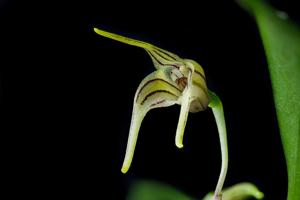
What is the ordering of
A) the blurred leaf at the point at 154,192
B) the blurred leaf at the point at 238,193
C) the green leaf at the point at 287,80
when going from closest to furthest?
the green leaf at the point at 287,80
the blurred leaf at the point at 238,193
the blurred leaf at the point at 154,192

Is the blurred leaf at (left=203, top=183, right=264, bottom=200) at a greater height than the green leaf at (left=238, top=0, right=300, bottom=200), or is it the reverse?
the green leaf at (left=238, top=0, right=300, bottom=200)

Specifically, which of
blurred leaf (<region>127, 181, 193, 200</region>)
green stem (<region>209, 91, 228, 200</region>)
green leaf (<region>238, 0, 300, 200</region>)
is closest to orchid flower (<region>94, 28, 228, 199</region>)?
green stem (<region>209, 91, 228, 200</region>)

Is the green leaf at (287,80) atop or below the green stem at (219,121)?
atop

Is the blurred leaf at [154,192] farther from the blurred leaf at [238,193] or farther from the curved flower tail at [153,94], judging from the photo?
the curved flower tail at [153,94]

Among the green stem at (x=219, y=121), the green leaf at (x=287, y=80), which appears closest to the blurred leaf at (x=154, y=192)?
the green stem at (x=219, y=121)

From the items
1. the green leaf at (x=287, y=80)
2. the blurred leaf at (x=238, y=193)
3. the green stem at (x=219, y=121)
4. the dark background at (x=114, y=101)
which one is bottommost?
the dark background at (x=114, y=101)

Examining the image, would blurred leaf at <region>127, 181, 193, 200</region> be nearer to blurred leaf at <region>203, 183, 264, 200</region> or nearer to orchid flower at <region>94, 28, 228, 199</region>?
blurred leaf at <region>203, 183, 264, 200</region>

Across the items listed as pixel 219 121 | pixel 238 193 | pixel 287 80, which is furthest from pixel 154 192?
pixel 287 80
